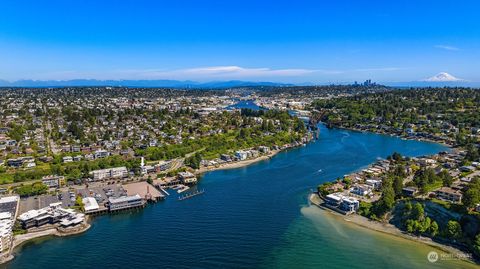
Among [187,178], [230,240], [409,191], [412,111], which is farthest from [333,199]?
[412,111]

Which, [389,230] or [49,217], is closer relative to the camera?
[389,230]

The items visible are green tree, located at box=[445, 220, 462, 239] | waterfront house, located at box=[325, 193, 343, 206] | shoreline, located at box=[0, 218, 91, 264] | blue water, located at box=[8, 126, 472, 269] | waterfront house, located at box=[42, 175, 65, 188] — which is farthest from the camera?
waterfront house, located at box=[42, 175, 65, 188]

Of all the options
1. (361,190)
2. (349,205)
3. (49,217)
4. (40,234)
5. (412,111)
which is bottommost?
(40,234)

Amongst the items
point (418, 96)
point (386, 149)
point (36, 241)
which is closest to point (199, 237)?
point (36, 241)

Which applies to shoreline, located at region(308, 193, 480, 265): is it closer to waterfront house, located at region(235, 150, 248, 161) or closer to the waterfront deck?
the waterfront deck

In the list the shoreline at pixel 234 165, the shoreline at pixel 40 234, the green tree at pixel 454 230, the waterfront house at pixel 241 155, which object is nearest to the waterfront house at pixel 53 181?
the shoreline at pixel 40 234

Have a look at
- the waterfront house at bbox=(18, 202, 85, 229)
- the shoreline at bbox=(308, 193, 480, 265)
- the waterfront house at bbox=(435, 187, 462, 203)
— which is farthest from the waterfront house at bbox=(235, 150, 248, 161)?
the waterfront house at bbox=(435, 187, 462, 203)

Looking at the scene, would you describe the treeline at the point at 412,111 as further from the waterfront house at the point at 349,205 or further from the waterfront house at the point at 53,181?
the waterfront house at the point at 53,181

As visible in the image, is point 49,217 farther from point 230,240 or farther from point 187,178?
point 187,178

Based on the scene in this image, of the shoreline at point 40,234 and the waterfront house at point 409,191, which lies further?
the waterfront house at point 409,191
